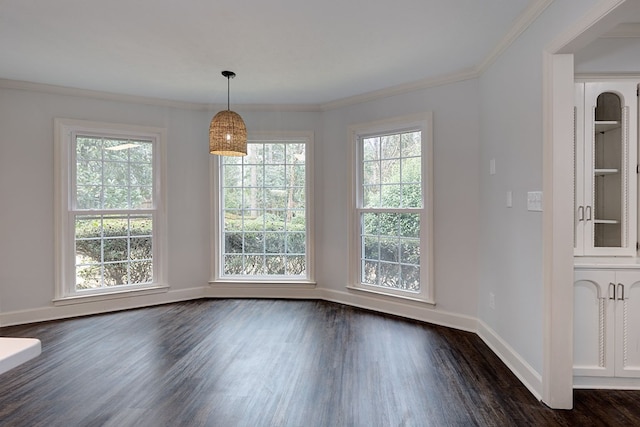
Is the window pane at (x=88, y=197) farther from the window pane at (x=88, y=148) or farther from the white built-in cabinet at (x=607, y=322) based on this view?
the white built-in cabinet at (x=607, y=322)

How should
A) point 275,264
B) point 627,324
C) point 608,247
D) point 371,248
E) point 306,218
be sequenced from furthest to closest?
point 275,264, point 306,218, point 371,248, point 608,247, point 627,324

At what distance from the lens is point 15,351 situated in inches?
36.9

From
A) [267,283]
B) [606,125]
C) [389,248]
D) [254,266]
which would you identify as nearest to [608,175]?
[606,125]

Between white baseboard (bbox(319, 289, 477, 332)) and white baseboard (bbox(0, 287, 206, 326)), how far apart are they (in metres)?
1.83

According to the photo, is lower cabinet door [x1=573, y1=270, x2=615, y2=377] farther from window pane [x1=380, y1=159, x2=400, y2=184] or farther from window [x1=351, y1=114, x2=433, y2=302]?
window pane [x1=380, y1=159, x2=400, y2=184]

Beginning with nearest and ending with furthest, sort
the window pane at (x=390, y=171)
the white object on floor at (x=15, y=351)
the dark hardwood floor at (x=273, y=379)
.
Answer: the white object on floor at (x=15, y=351) < the dark hardwood floor at (x=273, y=379) < the window pane at (x=390, y=171)

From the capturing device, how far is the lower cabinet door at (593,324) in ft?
7.46

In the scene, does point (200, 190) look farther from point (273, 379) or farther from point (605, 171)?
point (605, 171)

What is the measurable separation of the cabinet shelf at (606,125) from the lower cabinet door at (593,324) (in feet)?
3.27

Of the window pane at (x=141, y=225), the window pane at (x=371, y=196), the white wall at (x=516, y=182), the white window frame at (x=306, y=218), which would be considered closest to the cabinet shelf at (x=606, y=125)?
the white wall at (x=516, y=182)

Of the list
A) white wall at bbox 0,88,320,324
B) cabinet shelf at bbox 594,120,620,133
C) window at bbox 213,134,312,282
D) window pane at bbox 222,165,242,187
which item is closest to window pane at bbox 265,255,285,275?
window at bbox 213,134,312,282

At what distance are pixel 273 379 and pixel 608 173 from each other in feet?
9.09

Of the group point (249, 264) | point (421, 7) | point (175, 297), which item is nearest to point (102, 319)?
point (175, 297)

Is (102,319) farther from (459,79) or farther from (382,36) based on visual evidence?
(459,79)
